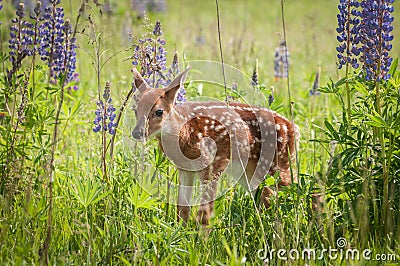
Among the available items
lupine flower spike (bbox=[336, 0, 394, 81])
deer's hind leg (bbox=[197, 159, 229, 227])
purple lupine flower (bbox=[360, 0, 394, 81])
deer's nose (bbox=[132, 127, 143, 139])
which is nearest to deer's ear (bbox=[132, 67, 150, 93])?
deer's nose (bbox=[132, 127, 143, 139])

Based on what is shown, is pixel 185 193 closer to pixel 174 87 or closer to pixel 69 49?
pixel 174 87

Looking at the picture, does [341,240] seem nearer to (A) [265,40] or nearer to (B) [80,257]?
(B) [80,257]

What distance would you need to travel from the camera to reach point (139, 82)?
13.1ft

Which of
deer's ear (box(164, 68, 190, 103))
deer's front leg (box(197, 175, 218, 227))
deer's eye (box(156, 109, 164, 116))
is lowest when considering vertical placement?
deer's front leg (box(197, 175, 218, 227))

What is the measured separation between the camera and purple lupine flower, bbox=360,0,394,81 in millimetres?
3516

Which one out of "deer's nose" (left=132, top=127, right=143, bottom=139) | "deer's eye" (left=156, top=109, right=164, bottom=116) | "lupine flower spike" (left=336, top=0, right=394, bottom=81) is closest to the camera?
"lupine flower spike" (left=336, top=0, right=394, bottom=81)

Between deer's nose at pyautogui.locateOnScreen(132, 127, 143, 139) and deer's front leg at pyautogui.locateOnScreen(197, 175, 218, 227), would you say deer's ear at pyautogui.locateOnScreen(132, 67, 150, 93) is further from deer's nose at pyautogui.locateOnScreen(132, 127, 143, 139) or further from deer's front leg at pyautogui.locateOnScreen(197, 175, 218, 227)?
deer's front leg at pyautogui.locateOnScreen(197, 175, 218, 227)

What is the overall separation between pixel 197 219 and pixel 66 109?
126cm

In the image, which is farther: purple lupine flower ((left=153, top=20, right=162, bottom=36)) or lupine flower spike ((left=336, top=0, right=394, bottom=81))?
purple lupine flower ((left=153, top=20, right=162, bottom=36))

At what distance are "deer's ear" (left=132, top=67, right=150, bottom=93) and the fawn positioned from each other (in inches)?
10.0

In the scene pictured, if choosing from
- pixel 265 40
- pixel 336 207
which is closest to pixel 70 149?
pixel 336 207

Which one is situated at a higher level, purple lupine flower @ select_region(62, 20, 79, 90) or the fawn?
purple lupine flower @ select_region(62, 20, 79, 90)

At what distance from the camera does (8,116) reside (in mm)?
4094

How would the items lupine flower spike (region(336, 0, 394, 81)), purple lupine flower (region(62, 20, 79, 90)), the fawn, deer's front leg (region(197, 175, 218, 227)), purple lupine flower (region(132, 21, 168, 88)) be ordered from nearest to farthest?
purple lupine flower (region(62, 20, 79, 90)), lupine flower spike (region(336, 0, 394, 81)), purple lupine flower (region(132, 21, 168, 88)), deer's front leg (region(197, 175, 218, 227)), the fawn
